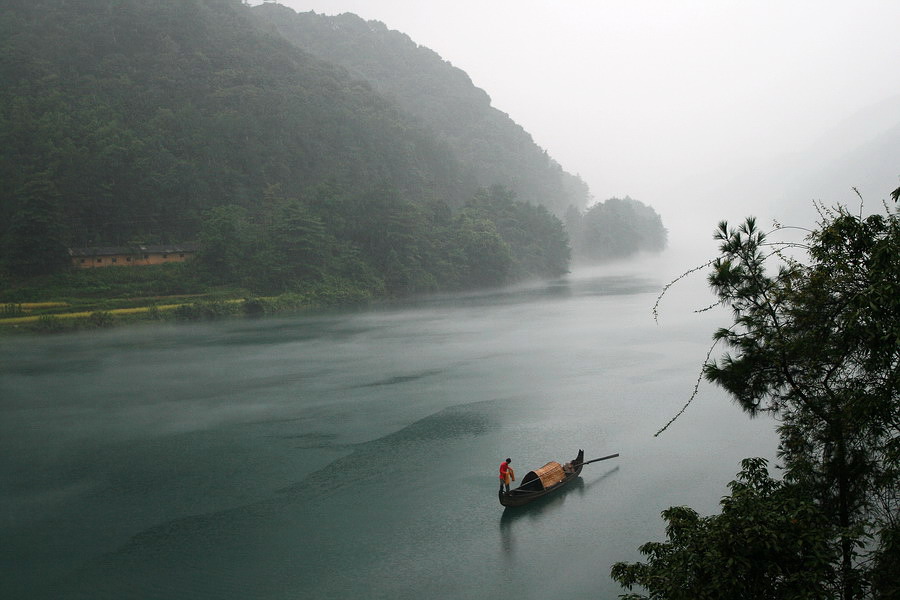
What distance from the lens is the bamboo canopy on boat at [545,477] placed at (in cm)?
1251

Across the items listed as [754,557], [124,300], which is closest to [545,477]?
[754,557]

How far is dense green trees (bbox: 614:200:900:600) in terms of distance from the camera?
5.12 meters

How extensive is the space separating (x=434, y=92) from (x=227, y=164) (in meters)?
55.4

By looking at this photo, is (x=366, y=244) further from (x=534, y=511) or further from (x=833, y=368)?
(x=833, y=368)

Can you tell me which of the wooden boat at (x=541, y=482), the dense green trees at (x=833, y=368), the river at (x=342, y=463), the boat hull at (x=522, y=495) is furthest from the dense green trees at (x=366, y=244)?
the dense green trees at (x=833, y=368)

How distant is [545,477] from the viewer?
1266 cm

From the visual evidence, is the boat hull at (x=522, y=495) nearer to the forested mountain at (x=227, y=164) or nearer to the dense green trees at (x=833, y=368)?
the dense green trees at (x=833, y=368)

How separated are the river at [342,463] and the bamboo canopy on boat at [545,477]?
34 cm

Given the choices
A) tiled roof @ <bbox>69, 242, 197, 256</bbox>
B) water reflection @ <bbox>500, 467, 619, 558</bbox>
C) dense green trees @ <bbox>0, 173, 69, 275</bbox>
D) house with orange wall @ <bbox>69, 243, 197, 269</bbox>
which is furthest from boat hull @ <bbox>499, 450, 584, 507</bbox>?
tiled roof @ <bbox>69, 242, 197, 256</bbox>

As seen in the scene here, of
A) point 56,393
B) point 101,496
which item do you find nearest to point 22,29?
point 56,393

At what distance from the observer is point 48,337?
106 ft

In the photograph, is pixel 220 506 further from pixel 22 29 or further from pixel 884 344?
pixel 22 29

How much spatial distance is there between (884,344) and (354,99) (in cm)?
7004

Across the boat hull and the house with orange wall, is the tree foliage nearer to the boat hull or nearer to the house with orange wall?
the boat hull
